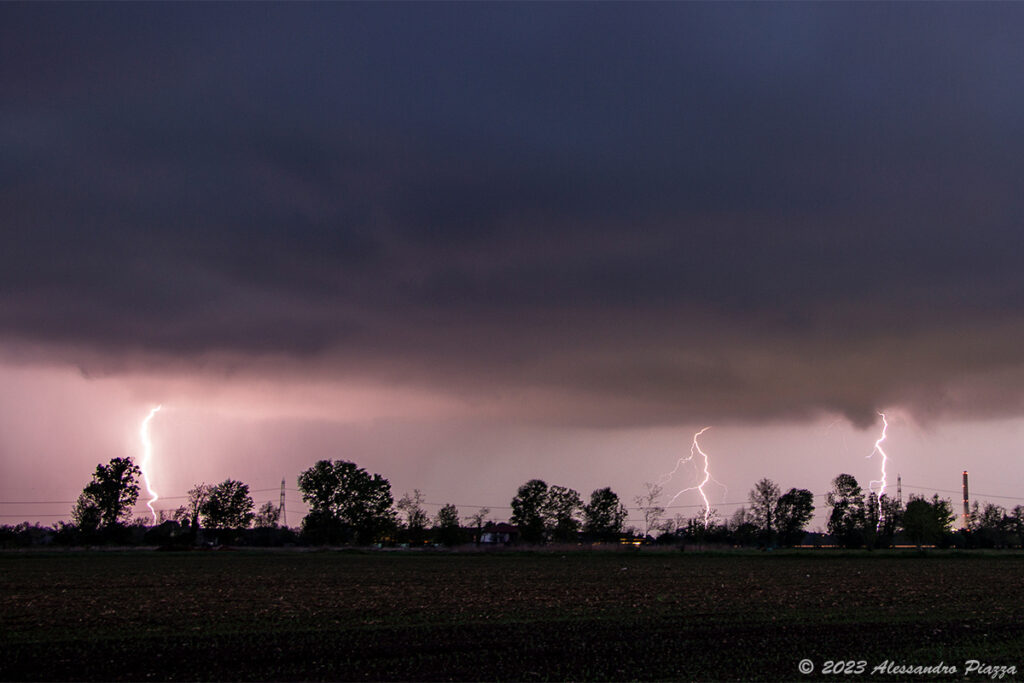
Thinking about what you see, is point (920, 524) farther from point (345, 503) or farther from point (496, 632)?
point (496, 632)

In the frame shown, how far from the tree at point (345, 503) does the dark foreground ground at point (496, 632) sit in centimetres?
15329

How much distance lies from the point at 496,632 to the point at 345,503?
577 ft

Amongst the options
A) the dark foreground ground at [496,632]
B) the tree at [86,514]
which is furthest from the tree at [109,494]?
the dark foreground ground at [496,632]

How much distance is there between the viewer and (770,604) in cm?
3061

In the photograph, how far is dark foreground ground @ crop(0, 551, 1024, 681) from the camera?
17328mm

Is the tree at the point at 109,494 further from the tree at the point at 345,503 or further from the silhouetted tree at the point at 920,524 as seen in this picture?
the silhouetted tree at the point at 920,524

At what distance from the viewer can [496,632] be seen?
74.2 ft

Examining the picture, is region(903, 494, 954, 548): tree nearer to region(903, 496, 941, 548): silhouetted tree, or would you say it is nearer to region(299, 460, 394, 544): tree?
region(903, 496, 941, 548): silhouetted tree

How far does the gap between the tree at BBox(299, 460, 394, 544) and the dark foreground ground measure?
15329cm

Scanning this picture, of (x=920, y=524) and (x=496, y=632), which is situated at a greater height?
(x=496, y=632)

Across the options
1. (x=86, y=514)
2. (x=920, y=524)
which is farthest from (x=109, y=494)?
(x=920, y=524)

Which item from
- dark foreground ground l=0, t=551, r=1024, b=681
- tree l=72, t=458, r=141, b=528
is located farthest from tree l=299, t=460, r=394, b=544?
dark foreground ground l=0, t=551, r=1024, b=681

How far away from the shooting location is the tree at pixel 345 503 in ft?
618

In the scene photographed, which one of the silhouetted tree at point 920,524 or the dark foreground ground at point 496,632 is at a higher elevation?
the dark foreground ground at point 496,632
